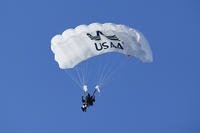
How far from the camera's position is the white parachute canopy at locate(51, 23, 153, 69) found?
3481cm

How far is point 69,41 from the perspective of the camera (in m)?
35.7

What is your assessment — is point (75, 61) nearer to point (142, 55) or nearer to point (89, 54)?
point (89, 54)

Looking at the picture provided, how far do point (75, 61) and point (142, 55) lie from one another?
3.05 m

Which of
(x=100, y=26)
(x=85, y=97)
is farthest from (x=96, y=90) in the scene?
(x=100, y=26)

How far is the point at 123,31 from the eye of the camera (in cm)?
3603

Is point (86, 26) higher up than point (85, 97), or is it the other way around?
point (86, 26)

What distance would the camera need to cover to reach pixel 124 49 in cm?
3484

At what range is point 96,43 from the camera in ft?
115

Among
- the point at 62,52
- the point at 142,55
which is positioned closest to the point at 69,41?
the point at 62,52

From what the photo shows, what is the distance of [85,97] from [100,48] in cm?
223

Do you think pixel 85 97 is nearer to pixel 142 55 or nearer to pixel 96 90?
pixel 96 90

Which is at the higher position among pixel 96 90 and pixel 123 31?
pixel 123 31

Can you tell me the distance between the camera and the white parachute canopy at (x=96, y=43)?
34812 millimetres

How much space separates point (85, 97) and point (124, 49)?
8.73ft
